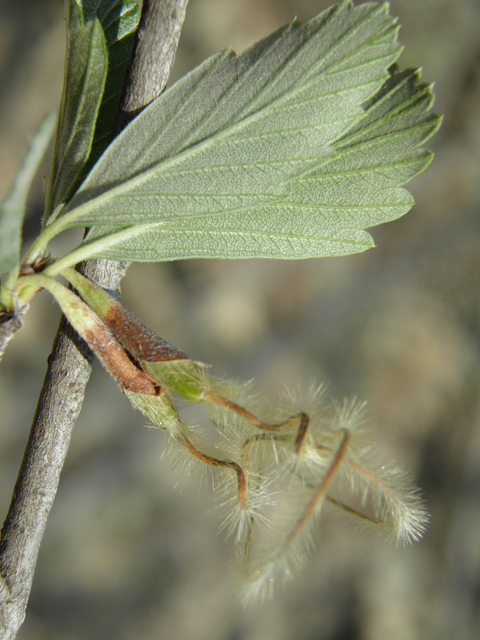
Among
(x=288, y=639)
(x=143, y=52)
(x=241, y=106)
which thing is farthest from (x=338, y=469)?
(x=288, y=639)

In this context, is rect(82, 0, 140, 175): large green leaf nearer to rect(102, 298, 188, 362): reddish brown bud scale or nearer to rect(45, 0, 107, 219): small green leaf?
rect(45, 0, 107, 219): small green leaf

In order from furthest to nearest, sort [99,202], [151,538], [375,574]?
[375,574]
[151,538]
[99,202]

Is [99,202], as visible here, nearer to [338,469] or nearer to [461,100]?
[338,469]

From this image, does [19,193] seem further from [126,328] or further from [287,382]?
[287,382]

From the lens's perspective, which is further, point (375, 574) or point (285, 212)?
point (375, 574)

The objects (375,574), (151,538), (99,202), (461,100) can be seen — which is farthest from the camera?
(461,100)

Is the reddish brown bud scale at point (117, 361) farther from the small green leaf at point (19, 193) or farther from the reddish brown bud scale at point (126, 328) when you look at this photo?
the small green leaf at point (19, 193)

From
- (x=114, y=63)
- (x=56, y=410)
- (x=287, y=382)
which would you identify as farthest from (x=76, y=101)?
(x=287, y=382)

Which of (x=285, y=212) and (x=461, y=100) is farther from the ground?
(x=461, y=100)
